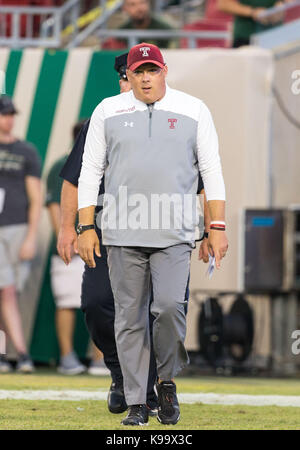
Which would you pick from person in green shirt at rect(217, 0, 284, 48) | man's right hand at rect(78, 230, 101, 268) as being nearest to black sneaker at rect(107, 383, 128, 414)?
man's right hand at rect(78, 230, 101, 268)

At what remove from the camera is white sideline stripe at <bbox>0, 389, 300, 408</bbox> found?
6526 millimetres

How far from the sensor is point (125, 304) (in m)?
5.25

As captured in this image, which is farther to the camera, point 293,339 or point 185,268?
point 293,339

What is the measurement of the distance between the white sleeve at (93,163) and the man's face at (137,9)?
5.75 metres

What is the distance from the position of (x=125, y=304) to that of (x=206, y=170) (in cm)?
73

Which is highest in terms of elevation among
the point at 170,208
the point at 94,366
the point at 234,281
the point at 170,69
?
the point at 170,69

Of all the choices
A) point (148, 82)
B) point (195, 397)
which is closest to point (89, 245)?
point (148, 82)

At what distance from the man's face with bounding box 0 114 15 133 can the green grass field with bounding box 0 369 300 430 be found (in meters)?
2.54

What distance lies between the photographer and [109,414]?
18.8 feet

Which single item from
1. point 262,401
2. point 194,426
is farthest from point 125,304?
point 262,401

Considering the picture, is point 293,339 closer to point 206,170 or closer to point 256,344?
point 256,344

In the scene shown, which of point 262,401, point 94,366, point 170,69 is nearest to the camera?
point 262,401

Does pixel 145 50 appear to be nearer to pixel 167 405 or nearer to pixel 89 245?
pixel 89 245

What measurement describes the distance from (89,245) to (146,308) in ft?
1.32
